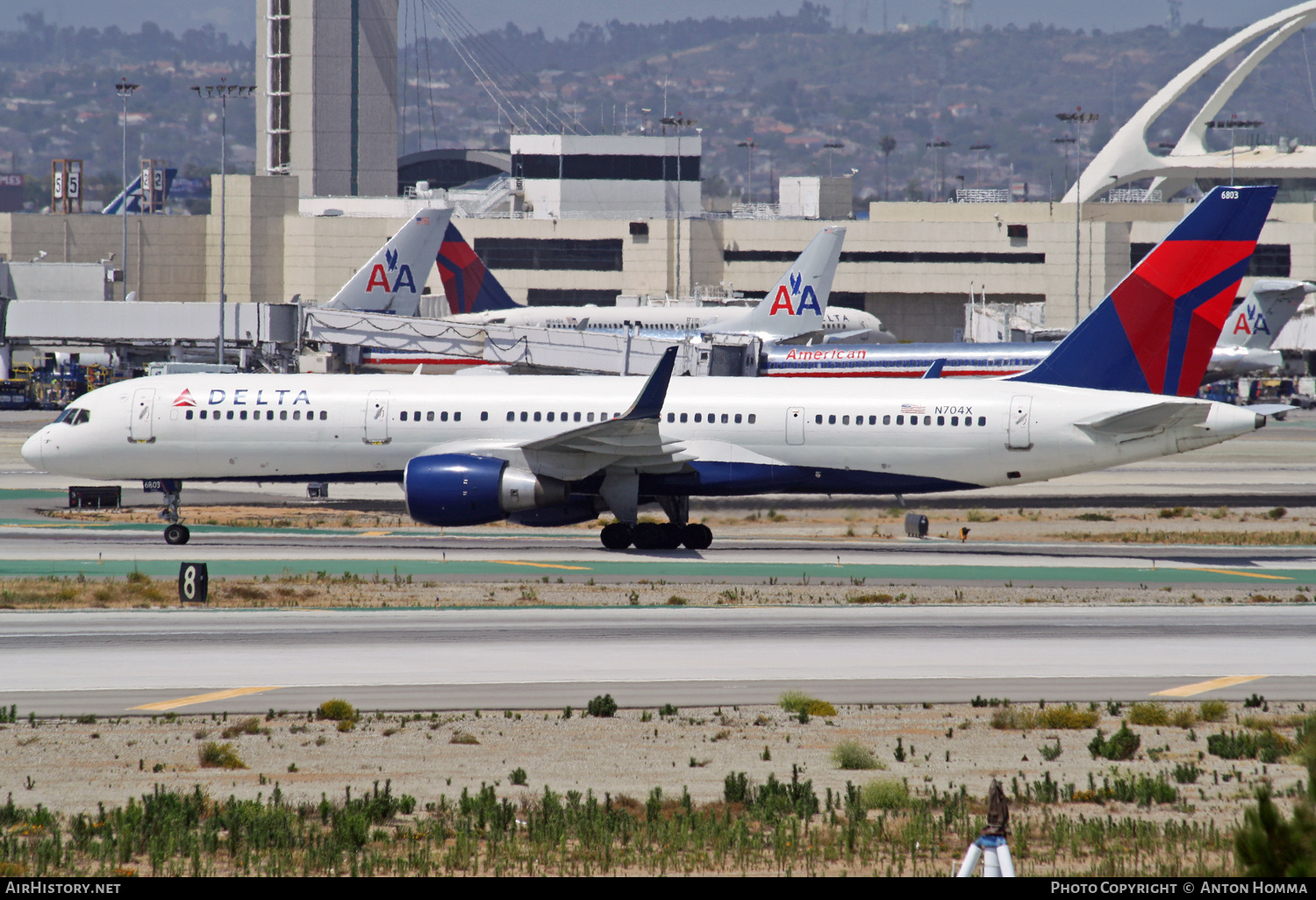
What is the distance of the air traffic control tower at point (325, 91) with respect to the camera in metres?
148

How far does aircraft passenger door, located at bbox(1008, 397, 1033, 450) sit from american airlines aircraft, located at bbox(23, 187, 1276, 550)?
1.6 inches

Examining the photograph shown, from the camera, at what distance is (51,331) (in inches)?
3027

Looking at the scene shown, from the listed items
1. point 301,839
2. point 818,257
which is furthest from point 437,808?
point 818,257

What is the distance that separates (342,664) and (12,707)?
516cm

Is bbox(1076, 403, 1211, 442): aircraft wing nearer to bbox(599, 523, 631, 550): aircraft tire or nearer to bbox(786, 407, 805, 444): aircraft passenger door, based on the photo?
bbox(786, 407, 805, 444): aircraft passenger door

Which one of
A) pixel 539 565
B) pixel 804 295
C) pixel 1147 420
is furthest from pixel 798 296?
pixel 539 565

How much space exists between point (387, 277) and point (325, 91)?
85.4 metres

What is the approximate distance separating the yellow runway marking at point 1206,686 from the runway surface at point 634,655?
6 cm

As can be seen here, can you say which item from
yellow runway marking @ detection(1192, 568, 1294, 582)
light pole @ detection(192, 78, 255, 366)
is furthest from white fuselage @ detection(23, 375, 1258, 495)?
light pole @ detection(192, 78, 255, 366)

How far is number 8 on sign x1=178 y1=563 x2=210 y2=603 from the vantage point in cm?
2814

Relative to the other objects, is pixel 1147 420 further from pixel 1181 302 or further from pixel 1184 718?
pixel 1184 718

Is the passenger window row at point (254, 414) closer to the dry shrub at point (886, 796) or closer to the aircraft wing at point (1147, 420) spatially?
the aircraft wing at point (1147, 420)

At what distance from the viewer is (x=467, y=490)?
3338cm

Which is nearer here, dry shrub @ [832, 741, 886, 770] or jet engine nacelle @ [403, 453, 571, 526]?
dry shrub @ [832, 741, 886, 770]
